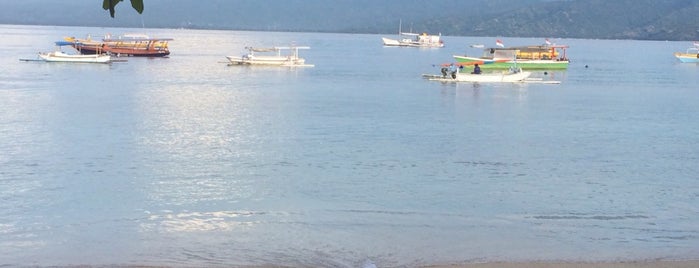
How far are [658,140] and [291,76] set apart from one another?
28507 millimetres

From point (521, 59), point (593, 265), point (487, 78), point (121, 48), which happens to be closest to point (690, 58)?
point (521, 59)

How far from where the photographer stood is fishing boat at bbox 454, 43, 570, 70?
60.6 meters

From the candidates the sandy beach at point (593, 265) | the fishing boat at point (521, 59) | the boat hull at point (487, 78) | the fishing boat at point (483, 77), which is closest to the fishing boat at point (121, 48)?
the fishing boat at point (521, 59)

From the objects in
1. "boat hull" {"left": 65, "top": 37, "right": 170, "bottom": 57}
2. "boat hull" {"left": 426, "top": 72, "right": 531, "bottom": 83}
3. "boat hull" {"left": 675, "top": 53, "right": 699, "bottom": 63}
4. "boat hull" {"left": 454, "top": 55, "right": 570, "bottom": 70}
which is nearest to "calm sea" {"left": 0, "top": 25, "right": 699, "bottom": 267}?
"boat hull" {"left": 426, "top": 72, "right": 531, "bottom": 83}

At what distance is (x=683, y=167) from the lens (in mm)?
19438

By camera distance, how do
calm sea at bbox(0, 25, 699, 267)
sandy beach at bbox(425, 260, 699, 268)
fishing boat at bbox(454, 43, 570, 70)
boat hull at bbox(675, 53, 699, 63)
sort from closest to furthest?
sandy beach at bbox(425, 260, 699, 268)
calm sea at bbox(0, 25, 699, 267)
fishing boat at bbox(454, 43, 570, 70)
boat hull at bbox(675, 53, 699, 63)

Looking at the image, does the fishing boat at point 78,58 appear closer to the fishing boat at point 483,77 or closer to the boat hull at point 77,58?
the boat hull at point 77,58

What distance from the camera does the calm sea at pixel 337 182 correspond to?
12.0 meters

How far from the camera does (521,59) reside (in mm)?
65062

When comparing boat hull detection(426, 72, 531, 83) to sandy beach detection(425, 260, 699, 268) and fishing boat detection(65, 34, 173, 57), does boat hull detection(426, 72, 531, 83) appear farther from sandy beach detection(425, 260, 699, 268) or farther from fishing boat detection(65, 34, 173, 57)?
sandy beach detection(425, 260, 699, 268)

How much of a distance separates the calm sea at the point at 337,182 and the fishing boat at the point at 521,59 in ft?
84.1

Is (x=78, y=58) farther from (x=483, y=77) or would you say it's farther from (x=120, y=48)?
(x=483, y=77)

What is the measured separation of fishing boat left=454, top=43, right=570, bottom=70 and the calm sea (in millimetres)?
25641

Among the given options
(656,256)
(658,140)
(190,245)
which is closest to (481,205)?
(656,256)
